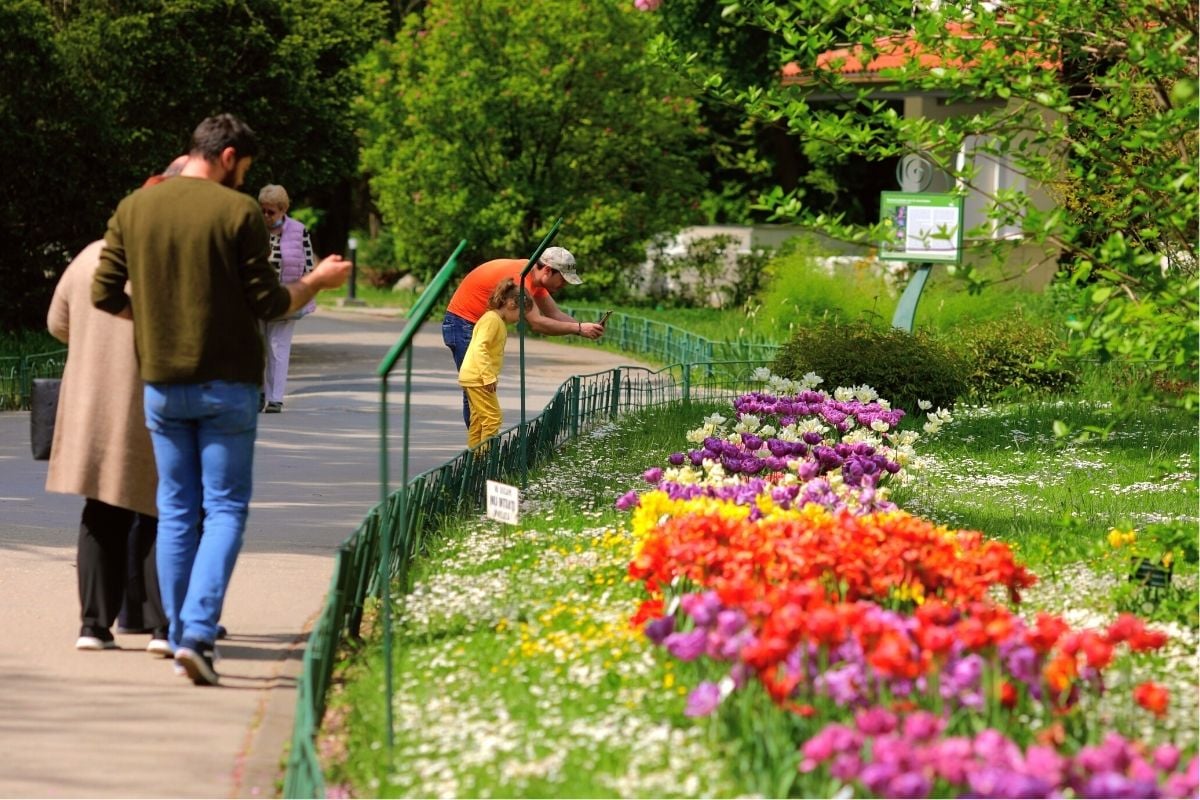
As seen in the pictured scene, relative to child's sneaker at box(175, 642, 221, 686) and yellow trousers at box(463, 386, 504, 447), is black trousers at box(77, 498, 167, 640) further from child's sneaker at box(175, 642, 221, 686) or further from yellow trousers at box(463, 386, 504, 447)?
yellow trousers at box(463, 386, 504, 447)

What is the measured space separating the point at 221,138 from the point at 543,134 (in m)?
21.3

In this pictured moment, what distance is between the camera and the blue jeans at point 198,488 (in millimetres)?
5836

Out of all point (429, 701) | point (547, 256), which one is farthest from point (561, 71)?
point (429, 701)

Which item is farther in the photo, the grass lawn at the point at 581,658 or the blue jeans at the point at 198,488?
the blue jeans at the point at 198,488

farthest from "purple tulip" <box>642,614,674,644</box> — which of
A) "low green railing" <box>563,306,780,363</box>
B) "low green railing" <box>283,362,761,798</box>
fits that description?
"low green railing" <box>563,306,780,363</box>

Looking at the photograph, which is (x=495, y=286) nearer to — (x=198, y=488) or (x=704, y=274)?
(x=198, y=488)

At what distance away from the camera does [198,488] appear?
607cm

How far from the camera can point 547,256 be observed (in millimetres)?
10148

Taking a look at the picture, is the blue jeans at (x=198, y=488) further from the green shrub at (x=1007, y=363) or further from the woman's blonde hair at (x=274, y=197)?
the green shrub at (x=1007, y=363)

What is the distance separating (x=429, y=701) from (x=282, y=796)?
1.92ft

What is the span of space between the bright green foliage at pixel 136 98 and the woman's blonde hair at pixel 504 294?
349 inches

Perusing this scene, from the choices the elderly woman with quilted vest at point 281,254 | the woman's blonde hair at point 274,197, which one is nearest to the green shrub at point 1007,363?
the elderly woman with quilted vest at point 281,254

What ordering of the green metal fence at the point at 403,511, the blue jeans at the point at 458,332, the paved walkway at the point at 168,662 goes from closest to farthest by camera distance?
the green metal fence at the point at 403,511 < the paved walkway at the point at 168,662 < the blue jeans at the point at 458,332

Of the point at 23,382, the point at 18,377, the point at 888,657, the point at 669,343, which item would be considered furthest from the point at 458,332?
the point at 669,343
